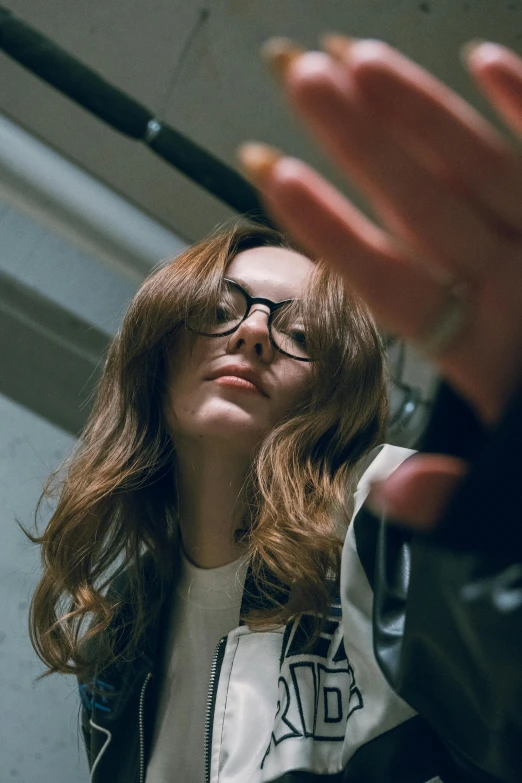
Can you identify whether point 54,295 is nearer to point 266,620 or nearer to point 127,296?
point 127,296

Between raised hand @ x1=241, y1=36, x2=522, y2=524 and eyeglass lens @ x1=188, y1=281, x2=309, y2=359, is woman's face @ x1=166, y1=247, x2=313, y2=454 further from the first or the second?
raised hand @ x1=241, y1=36, x2=522, y2=524

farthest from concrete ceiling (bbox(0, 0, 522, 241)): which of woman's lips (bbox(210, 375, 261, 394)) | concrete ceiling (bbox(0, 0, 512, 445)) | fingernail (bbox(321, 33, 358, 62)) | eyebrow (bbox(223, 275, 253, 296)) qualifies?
fingernail (bbox(321, 33, 358, 62))

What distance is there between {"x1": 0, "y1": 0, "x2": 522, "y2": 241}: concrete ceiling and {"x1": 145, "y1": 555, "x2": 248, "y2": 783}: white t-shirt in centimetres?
93

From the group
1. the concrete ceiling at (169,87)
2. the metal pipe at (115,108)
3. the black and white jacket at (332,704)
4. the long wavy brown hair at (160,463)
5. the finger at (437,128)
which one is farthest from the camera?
the concrete ceiling at (169,87)

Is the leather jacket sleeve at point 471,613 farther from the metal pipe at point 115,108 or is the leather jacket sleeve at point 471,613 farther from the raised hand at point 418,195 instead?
the metal pipe at point 115,108

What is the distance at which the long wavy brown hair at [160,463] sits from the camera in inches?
35.1

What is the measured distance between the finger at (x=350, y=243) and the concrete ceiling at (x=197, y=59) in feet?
3.92

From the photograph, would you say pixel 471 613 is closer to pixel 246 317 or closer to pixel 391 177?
pixel 391 177

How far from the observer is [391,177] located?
0.31m

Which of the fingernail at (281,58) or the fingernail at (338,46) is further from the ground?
the fingernail at (338,46)

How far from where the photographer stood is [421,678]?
0.48 metres

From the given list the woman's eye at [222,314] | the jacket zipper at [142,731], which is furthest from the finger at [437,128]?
the jacket zipper at [142,731]

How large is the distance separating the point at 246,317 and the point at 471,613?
1.98 feet

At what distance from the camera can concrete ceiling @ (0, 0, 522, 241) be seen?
52.7 inches
